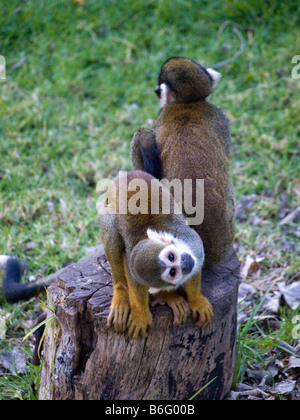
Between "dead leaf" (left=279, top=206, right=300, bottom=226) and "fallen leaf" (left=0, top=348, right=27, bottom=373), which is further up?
"dead leaf" (left=279, top=206, right=300, bottom=226)

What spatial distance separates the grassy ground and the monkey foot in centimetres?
134

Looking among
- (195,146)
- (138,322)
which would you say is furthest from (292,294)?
(138,322)

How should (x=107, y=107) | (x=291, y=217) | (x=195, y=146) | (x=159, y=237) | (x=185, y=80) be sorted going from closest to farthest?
(x=159, y=237) → (x=195, y=146) → (x=185, y=80) → (x=291, y=217) → (x=107, y=107)

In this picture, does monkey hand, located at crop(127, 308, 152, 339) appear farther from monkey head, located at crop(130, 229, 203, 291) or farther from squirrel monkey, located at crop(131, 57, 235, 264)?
squirrel monkey, located at crop(131, 57, 235, 264)

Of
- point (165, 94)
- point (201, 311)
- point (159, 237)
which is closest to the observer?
point (159, 237)

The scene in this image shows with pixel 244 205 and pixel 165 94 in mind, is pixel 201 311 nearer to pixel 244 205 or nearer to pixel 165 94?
pixel 165 94

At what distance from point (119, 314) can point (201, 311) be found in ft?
1.46

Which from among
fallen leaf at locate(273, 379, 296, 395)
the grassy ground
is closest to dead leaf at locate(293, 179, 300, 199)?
the grassy ground

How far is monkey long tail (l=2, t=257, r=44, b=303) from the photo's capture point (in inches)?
154

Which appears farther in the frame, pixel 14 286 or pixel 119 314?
pixel 14 286

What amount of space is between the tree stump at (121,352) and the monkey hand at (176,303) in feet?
0.13

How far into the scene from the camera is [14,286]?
3.92m

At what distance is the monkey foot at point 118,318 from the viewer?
274cm
